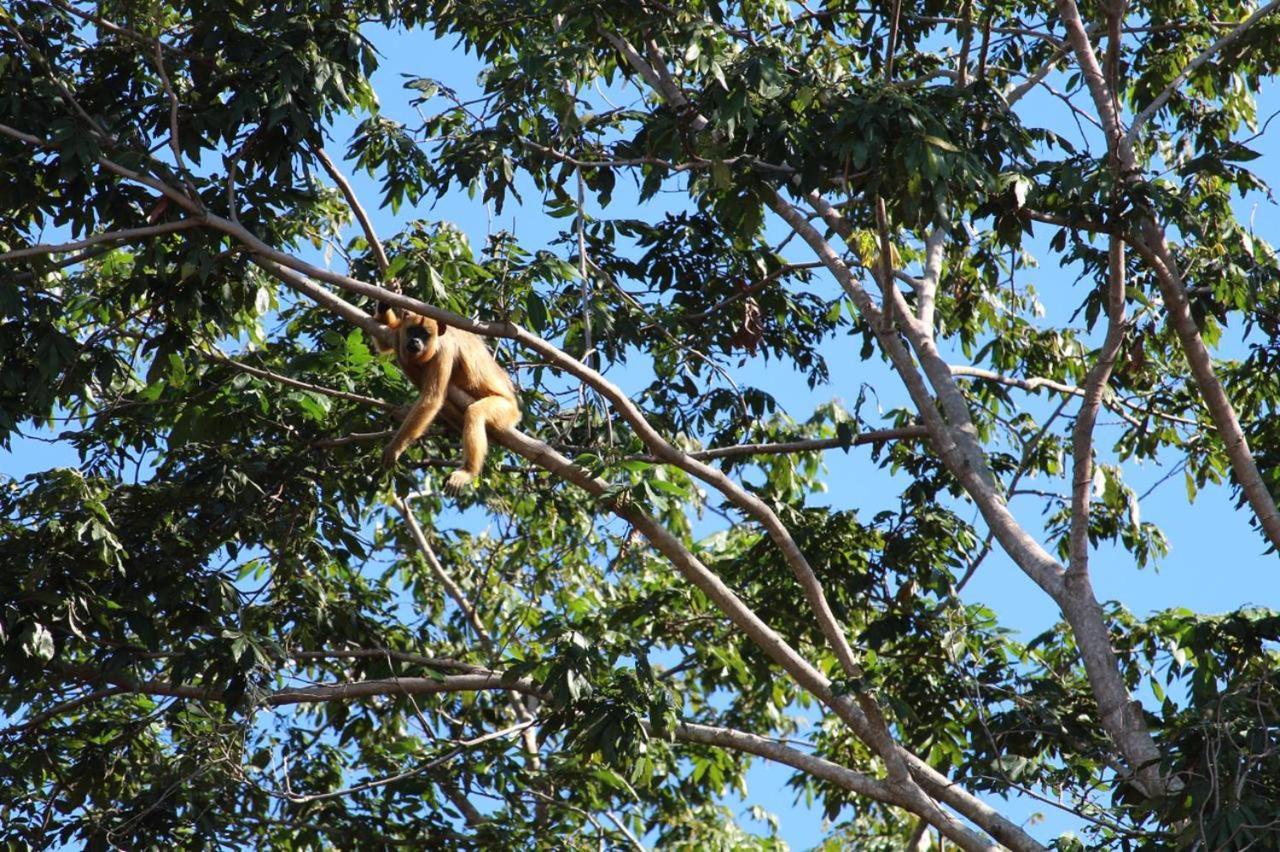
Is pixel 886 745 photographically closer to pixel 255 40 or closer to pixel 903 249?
pixel 903 249

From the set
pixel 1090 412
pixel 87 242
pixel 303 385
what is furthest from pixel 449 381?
pixel 1090 412

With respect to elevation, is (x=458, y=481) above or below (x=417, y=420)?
below

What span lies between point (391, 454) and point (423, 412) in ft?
1.02

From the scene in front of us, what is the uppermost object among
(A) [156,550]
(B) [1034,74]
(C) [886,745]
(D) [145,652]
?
(B) [1034,74]

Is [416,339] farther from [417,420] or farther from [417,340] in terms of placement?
[417,420]

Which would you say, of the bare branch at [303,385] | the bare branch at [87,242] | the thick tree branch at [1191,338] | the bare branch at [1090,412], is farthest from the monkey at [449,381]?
the thick tree branch at [1191,338]

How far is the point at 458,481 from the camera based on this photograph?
827 centimetres

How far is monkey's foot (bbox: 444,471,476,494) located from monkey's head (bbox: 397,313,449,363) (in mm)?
745

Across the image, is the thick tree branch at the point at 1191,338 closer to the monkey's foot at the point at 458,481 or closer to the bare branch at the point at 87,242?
the monkey's foot at the point at 458,481

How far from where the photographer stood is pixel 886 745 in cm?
769

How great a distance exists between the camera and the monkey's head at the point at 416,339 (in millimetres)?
8516

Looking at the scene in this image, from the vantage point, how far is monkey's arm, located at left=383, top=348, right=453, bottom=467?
8.15 meters

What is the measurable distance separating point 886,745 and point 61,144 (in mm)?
5051

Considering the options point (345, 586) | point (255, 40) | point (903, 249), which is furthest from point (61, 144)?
point (903, 249)
